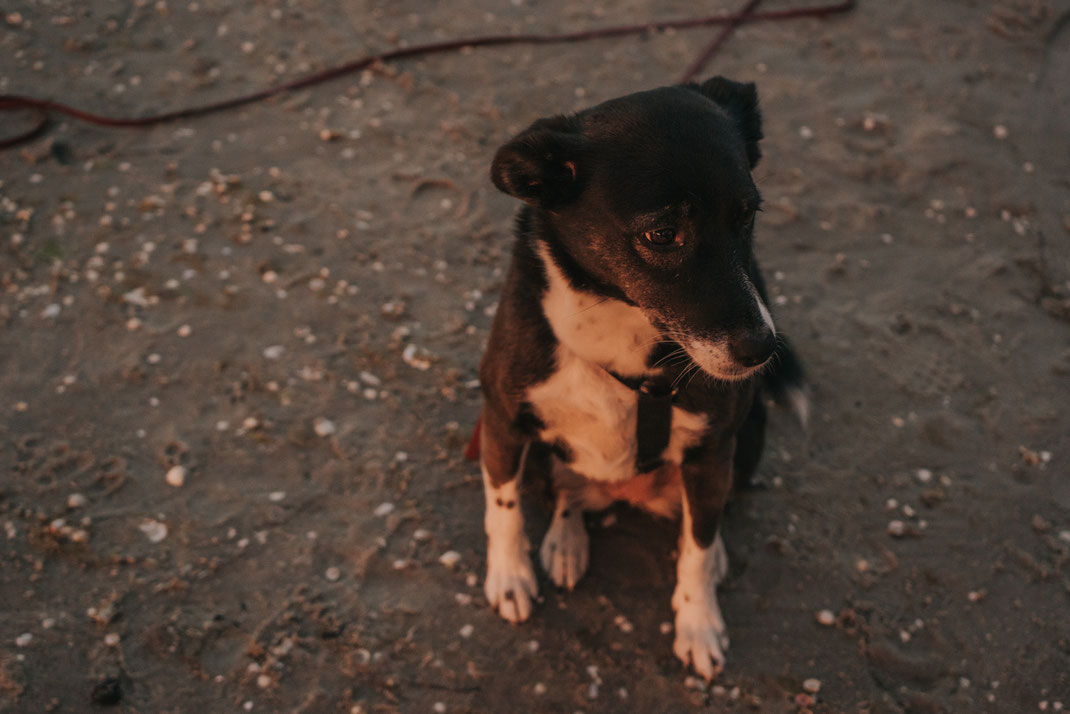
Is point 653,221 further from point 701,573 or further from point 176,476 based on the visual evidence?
point 176,476

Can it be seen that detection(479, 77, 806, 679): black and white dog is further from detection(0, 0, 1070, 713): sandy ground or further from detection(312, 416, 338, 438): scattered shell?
detection(312, 416, 338, 438): scattered shell

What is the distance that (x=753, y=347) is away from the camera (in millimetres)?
2117

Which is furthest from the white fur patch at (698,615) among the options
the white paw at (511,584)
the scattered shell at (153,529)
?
the scattered shell at (153,529)

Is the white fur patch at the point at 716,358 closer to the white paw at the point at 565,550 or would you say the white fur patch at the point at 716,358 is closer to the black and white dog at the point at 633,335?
the black and white dog at the point at 633,335

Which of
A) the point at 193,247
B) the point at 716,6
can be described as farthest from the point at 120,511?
the point at 716,6

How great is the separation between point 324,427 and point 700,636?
1.66 m

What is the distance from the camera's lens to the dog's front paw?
281 centimetres

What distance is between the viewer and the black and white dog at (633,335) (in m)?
2.14

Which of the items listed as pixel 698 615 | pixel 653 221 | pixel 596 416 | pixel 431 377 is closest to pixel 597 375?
pixel 596 416

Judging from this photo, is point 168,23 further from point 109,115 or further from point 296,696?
point 296,696

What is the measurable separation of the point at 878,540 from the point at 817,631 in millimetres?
492

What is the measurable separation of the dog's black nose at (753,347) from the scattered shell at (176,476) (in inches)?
86.5

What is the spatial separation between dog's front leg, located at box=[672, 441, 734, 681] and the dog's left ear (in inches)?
34.9

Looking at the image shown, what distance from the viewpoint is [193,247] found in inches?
164
